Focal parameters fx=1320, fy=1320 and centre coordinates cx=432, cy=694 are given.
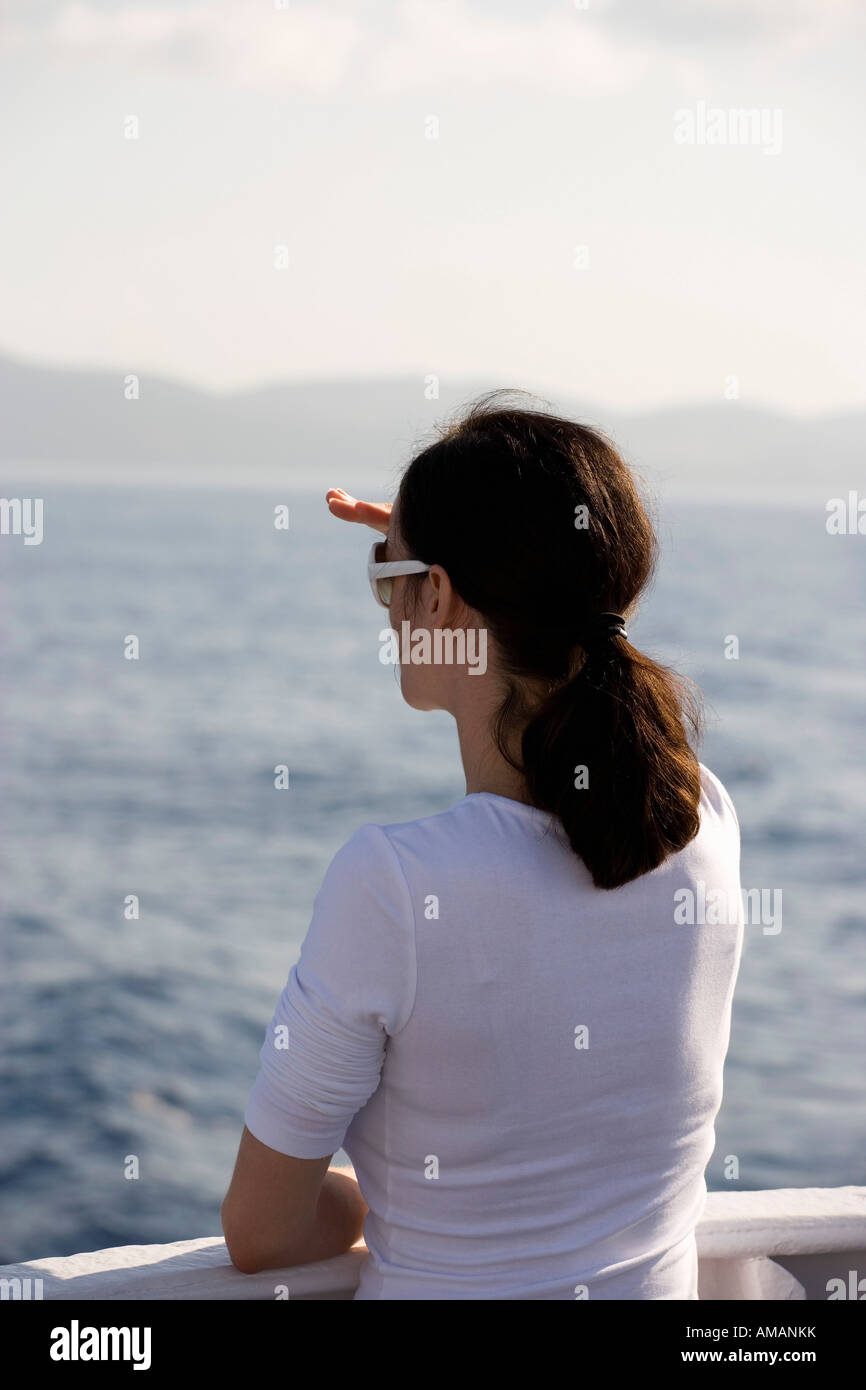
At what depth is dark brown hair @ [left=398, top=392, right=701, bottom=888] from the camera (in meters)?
1.06

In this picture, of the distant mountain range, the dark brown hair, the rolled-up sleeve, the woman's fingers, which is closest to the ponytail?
the dark brown hair

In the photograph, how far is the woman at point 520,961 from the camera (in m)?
0.98

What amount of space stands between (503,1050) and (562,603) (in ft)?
1.18

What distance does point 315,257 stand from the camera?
37.4 meters

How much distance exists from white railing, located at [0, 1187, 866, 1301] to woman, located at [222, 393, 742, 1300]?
3 centimetres

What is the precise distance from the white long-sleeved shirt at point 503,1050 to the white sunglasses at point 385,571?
22 centimetres

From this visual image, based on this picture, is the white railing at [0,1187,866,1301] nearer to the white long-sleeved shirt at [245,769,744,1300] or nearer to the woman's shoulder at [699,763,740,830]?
the white long-sleeved shirt at [245,769,744,1300]

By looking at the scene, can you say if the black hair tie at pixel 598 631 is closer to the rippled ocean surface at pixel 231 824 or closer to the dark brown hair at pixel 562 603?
the dark brown hair at pixel 562 603

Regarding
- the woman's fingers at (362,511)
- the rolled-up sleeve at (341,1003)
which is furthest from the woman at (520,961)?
the woman's fingers at (362,511)

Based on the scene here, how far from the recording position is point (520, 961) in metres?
0.99

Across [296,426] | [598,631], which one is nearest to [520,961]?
[598,631]
